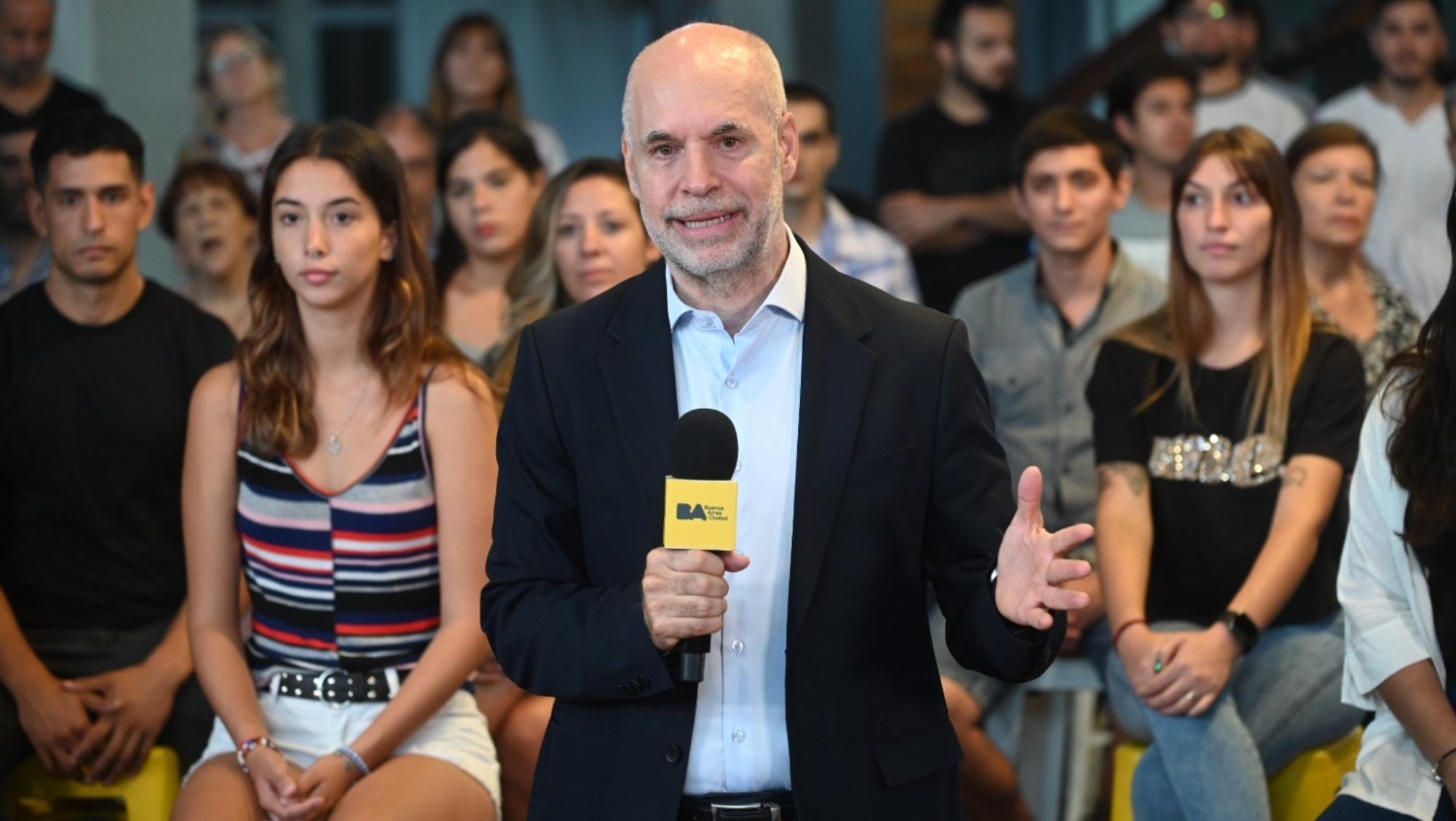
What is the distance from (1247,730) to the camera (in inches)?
128

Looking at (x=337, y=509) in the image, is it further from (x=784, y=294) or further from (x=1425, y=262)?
(x=1425, y=262)

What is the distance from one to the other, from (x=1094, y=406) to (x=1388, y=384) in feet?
2.78

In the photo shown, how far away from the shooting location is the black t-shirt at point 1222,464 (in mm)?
3439

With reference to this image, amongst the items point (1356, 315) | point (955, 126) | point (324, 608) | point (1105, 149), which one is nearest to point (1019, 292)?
point (1105, 149)

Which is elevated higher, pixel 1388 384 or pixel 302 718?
pixel 1388 384

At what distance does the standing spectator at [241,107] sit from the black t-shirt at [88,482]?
84.4 inches

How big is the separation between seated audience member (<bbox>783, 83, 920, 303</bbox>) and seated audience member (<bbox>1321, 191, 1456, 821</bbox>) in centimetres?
232

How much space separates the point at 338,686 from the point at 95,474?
2.84ft

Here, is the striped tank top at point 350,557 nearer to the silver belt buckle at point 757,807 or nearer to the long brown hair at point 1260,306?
the silver belt buckle at point 757,807

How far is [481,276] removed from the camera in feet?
15.5

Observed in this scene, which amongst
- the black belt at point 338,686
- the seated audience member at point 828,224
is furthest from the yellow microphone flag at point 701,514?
the seated audience member at point 828,224

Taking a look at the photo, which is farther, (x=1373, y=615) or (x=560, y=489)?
(x=1373, y=615)

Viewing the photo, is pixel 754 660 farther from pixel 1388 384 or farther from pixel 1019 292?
pixel 1019 292

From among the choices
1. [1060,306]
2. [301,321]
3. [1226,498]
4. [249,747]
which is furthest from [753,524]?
[1060,306]
